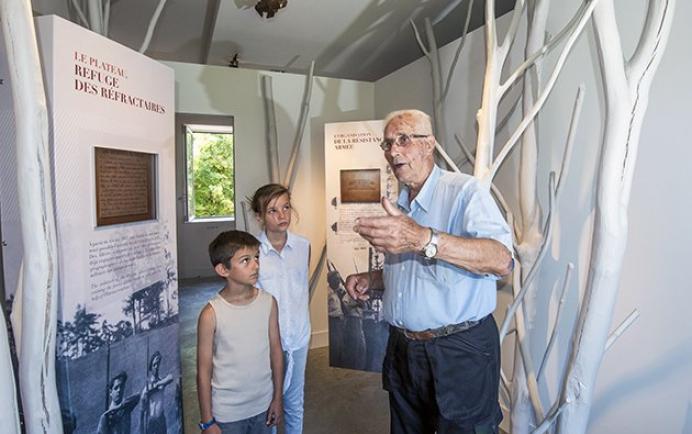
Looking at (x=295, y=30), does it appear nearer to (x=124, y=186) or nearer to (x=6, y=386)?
(x=124, y=186)

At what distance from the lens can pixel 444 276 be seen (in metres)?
1.36

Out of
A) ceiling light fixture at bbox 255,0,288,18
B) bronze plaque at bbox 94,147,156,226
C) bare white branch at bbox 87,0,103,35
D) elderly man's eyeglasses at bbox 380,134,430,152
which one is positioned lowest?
bronze plaque at bbox 94,147,156,226

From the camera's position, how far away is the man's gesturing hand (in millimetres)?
1055

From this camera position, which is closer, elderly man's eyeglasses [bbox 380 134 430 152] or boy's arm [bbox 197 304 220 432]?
elderly man's eyeglasses [bbox 380 134 430 152]

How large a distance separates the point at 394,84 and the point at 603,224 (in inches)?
109

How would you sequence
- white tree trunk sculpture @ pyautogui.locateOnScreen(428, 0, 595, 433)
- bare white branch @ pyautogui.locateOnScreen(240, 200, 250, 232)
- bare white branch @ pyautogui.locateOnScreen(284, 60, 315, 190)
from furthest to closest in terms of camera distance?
bare white branch @ pyautogui.locateOnScreen(284, 60, 315, 190), bare white branch @ pyautogui.locateOnScreen(240, 200, 250, 232), white tree trunk sculpture @ pyautogui.locateOnScreen(428, 0, 595, 433)

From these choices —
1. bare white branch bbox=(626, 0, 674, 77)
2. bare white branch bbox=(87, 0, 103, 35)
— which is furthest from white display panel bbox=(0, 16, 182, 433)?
bare white branch bbox=(626, 0, 674, 77)

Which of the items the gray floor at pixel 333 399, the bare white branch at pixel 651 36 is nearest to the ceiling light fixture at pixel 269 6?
the bare white branch at pixel 651 36

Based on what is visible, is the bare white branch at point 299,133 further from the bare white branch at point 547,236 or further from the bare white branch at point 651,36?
the bare white branch at point 651,36

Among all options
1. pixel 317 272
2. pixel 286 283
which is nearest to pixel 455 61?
pixel 286 283

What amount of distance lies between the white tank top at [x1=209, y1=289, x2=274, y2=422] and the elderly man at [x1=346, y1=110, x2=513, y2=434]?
1.90 feet

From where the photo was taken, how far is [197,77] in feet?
11.5

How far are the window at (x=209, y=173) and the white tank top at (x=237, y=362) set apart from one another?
242 inches

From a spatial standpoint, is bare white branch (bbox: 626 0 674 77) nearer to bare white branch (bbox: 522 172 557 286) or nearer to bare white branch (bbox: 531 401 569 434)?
bare white branch (bbox: 522 172 557 286)
